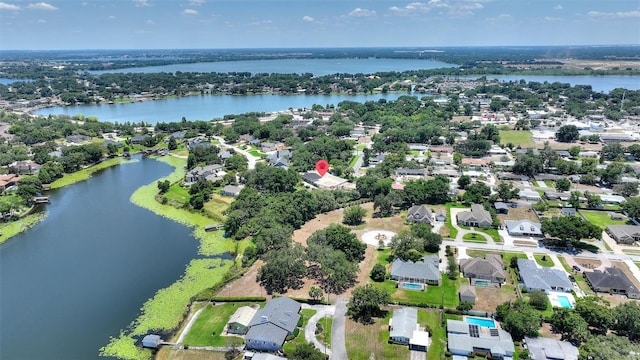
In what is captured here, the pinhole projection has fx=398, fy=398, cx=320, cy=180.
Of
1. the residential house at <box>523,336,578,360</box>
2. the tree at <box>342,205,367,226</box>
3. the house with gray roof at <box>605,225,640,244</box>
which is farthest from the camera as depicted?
the tree at <box>342,205,367,226</box>

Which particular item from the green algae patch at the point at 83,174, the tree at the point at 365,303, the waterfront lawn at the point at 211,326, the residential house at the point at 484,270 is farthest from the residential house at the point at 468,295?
the green algae patch at the point at 83,174

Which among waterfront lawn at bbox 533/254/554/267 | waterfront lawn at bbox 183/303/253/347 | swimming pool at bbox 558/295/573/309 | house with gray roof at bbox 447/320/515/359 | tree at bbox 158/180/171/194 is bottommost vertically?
waterfront lawn at bbox 183/303/253/347

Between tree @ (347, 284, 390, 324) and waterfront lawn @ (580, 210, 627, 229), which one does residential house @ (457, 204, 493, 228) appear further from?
tree @ (347, 284, 390, 324)

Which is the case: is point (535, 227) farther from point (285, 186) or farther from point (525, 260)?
point (285, 186)

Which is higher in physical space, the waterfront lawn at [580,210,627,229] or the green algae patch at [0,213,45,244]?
the waterfront lawn at [580,210,627,229]

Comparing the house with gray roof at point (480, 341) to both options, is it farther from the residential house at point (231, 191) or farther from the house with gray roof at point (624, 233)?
the residential house at point (231, 191)

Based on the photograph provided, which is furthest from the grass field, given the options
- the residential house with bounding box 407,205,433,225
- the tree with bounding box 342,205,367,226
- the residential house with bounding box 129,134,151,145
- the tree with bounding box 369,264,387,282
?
the residential house with bounding box 129,134,151,145

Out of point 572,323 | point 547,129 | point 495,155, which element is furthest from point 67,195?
point 547,129

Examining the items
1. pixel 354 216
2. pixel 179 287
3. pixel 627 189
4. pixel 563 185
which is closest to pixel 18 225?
pixel 179 287
